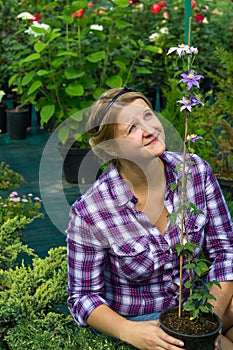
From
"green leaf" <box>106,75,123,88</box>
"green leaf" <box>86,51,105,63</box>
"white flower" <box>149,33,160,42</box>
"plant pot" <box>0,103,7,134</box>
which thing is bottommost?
"plant pot" <box>0,103,7,134</box>

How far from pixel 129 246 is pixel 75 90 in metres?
3.15

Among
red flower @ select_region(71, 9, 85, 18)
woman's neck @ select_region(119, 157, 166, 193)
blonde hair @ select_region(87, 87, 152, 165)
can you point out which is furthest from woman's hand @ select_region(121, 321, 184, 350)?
red flower @ select_region(71, 9, 85, 18)

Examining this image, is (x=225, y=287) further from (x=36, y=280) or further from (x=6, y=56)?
(x=6, y=56)

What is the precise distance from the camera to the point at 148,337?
1999 millimetres

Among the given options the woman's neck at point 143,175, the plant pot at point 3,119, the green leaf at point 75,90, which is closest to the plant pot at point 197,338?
the woman's neck at point 143,175

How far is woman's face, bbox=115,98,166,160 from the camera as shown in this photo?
2143 millimetres

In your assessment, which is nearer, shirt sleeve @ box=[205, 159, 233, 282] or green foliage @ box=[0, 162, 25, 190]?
shirt sleeve @ box=[205, 159, 233, 282]

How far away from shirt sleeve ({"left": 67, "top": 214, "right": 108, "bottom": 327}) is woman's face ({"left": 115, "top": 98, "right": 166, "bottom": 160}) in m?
0.30

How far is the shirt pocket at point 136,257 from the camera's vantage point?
2197mm

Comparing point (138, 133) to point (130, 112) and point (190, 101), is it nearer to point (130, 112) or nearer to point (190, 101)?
point (130, 112)

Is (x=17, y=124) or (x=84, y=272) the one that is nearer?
(x=84, y=272)

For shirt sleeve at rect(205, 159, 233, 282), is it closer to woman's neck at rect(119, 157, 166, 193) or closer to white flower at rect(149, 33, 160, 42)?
woman's neck at rect(119, 157, 166, 193)

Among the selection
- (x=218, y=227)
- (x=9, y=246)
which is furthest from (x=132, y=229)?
(x=9, y=246)

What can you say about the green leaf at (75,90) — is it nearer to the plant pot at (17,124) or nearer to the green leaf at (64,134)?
the green leaf at (64,134)
